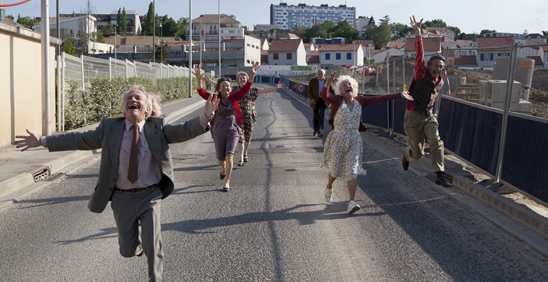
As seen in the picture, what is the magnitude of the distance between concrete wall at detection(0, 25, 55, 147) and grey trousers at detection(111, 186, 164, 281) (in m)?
10.4

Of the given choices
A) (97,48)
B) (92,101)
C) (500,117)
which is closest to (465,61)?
(500,117)

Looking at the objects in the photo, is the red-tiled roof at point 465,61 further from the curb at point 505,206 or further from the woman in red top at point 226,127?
the woman in red top at point 226,127

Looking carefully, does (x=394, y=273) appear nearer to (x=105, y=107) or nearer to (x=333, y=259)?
(x=333, y=259)

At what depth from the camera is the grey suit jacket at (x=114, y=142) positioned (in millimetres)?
4754

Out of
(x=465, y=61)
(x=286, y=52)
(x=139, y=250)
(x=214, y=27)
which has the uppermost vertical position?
(x=214, y=27)

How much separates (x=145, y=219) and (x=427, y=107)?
600 cm

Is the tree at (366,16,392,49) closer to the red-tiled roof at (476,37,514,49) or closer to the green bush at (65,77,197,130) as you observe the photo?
the red-tiled roof at (476,37,514,49)

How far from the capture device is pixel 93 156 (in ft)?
46.0

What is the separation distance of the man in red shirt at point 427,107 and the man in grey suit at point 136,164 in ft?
18.2

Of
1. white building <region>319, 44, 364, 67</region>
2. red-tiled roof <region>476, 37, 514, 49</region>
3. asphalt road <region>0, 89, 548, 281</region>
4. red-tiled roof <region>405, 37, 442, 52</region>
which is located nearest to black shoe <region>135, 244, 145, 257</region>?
asphalt road <region>0, 89, 548, 281</region>

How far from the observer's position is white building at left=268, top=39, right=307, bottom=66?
417ft

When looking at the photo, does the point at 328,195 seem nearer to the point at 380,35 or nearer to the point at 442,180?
the point at 442,180

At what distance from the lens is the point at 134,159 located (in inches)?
186

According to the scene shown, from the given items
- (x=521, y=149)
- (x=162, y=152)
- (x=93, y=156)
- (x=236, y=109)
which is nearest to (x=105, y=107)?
(x=93, y=156)
